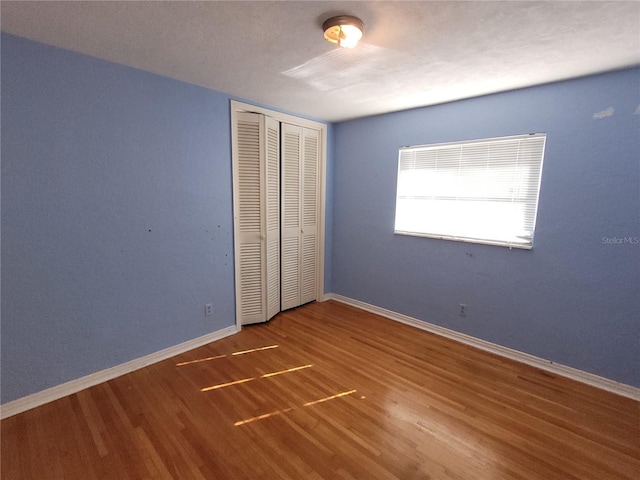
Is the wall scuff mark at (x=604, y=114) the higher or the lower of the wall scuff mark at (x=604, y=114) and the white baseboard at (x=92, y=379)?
the higher

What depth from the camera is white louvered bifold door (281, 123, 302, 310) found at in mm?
3379

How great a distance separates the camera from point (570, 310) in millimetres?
2357

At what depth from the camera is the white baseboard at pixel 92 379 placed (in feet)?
6.17

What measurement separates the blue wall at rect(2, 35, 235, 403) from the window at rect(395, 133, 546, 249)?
2023mm

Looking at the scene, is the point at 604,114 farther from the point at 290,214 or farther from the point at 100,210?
the point at 100,210

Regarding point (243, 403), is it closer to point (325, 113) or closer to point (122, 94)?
point (122, 94)

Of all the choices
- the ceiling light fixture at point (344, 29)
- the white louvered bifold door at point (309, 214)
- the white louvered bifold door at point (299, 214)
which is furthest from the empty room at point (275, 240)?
the white louvered bifold door at point (309, 214)

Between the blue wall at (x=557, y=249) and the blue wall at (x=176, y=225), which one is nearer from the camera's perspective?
the blue wall at (x=176, y=225)

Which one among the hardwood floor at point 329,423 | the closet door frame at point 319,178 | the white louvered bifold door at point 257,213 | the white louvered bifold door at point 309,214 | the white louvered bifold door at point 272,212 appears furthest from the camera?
the white louvered bifold door at point 309,214

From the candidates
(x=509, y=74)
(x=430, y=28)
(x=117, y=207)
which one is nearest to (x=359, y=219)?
(x=509, y=74)

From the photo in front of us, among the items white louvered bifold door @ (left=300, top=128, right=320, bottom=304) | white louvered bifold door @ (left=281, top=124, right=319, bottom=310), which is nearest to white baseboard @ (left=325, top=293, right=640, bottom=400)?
white louvered bifold door @ (left=300, top=128, right=320, bottom=304)

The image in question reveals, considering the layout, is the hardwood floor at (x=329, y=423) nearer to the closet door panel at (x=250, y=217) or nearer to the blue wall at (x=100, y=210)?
the blue wall at (x=100, y=210)

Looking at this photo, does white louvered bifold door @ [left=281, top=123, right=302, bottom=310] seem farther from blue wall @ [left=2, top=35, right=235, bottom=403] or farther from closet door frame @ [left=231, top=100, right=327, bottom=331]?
blue wall @ [left=2, top=35, right=235, bottom=403]

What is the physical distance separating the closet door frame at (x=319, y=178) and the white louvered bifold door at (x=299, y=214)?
0.06 meters
